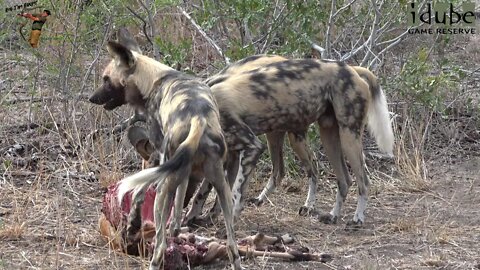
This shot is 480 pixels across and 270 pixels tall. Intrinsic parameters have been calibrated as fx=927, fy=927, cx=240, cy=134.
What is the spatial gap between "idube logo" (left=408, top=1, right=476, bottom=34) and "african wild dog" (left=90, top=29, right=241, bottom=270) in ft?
8.18

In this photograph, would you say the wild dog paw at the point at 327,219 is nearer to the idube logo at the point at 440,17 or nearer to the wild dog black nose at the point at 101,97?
the wild dog black nose at the point at 101,97

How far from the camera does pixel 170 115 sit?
4219mm

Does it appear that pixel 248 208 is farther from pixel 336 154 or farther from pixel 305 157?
pixel 336 154

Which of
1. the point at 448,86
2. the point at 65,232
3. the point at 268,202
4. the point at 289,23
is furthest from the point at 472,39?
the point at 65,232

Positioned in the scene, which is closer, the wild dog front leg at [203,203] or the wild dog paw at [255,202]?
the wild dog front leg at [203,203]

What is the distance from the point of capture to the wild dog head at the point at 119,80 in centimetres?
494

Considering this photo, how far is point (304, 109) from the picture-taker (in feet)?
17.4

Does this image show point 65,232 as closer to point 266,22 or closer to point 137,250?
point 137,250

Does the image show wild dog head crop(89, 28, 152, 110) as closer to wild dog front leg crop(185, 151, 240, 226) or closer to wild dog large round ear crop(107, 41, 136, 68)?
wild dog large round ear crop(107, 41, 136, 68)

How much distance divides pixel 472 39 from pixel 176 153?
6079 mm

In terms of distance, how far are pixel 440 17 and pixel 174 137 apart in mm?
3544

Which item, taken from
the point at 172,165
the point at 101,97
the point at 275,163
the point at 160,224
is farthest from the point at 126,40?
the point at 172,165

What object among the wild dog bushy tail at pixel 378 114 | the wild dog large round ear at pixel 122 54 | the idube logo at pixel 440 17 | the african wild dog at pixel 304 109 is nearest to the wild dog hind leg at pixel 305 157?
the african wild dog at pixel 304 109

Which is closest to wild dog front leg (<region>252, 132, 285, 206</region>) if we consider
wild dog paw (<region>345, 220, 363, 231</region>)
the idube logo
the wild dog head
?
wild dog paw (<region>345, 220, 363, 231</region>)
